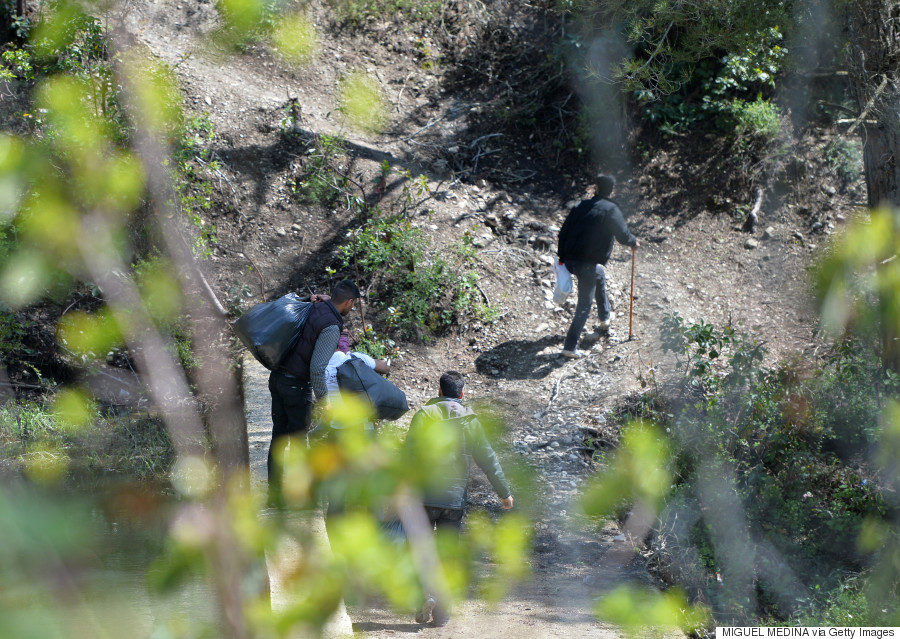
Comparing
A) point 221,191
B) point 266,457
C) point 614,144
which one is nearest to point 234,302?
point 221,191

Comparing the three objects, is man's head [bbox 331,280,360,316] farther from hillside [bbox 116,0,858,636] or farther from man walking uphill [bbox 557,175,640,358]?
man walking uphill [bbox 557,175,640,358]

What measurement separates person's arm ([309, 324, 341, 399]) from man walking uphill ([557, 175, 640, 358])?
11.5 feet

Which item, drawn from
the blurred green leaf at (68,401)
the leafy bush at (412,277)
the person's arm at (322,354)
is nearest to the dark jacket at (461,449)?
the person's arm at (322,354)

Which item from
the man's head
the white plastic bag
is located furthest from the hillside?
the man's head

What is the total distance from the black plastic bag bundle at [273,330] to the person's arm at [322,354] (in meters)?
0.21

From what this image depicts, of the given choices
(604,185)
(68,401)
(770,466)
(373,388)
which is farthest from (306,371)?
(604,185)

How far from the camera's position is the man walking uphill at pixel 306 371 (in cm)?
462

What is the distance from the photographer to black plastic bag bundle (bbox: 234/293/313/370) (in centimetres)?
475

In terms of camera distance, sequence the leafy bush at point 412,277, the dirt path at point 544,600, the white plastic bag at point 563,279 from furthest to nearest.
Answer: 1. the leafy bush at point 412,277
2. the white plastic bag at point 563,279
3. the dirt path at point 544,600

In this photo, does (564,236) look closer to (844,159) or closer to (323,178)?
(323,178)

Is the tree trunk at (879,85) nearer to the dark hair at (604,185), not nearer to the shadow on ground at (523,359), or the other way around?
the dark hair at (604,185)

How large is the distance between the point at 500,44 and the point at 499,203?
9.52ft

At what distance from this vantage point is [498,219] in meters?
9.69

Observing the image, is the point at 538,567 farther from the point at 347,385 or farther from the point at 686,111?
the point at 686,111
